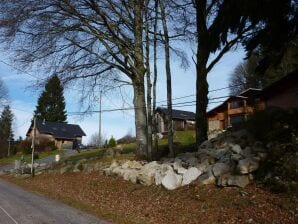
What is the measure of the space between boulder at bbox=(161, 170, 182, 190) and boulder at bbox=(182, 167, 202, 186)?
0.22 metres

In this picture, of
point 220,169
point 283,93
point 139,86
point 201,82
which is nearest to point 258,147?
point 220,169

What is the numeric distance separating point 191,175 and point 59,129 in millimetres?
72282

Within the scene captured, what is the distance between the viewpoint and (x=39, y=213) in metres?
13.8

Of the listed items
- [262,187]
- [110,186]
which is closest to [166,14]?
[110,186]

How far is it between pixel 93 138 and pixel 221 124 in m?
49.7

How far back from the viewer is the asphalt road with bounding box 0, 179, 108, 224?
12398 millimetres

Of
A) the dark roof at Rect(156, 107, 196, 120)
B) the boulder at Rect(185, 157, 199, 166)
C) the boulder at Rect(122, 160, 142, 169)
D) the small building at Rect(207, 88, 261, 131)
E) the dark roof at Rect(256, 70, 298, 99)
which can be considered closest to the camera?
the boulder at Rect(185, 157, 199, 166)

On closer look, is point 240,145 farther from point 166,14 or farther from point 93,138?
point 93,138

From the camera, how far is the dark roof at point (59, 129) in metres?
82.0

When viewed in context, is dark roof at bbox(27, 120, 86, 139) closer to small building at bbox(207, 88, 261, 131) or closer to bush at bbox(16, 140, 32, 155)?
bush at bbox(16, 140, 32, 155)

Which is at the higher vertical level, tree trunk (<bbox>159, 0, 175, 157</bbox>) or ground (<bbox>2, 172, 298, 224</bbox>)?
tree trunk (<bbox>159, 0, 175, 157</bbox>)

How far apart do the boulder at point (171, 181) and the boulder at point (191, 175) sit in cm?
22

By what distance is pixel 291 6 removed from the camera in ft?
41.5

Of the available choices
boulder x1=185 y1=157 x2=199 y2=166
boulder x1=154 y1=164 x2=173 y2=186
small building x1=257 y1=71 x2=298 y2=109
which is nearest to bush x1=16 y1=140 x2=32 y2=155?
small building x1=257 y1=71 x2=298 y2=109
